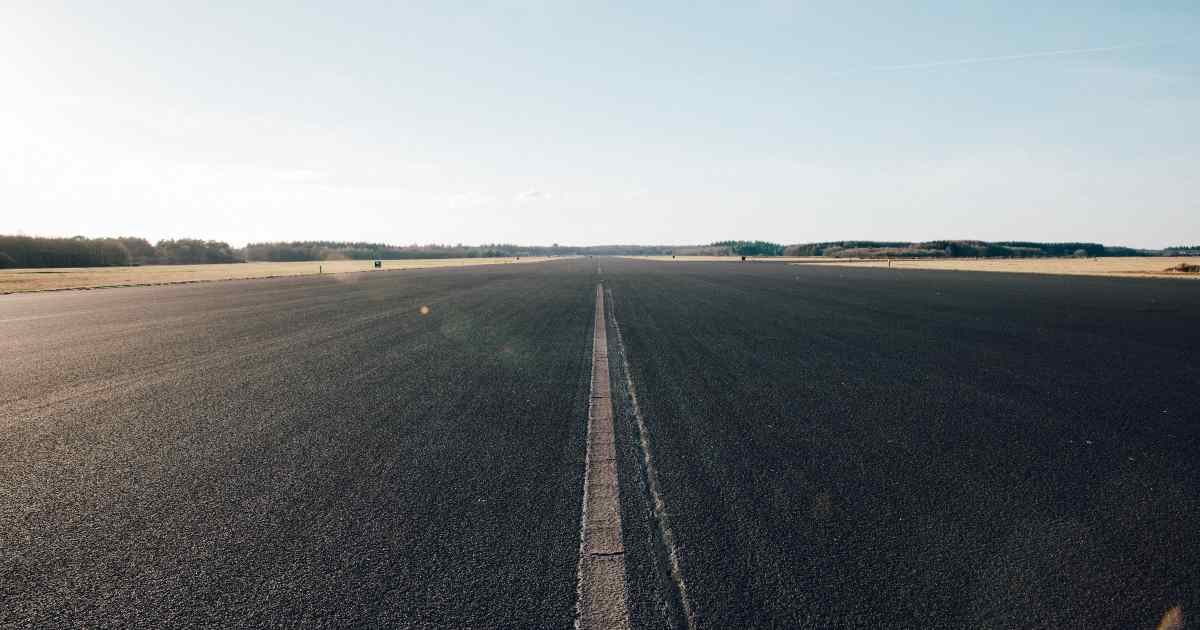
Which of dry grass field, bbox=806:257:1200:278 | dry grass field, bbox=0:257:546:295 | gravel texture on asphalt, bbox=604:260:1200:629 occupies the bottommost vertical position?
dry grass field, bbox=806:257:1200:278

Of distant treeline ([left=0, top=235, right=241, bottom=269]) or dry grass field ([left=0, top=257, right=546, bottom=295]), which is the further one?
distant treeline ([left=0, top=235, right=241, bottom=269])

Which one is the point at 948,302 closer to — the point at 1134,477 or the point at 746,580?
the point at 1134,477

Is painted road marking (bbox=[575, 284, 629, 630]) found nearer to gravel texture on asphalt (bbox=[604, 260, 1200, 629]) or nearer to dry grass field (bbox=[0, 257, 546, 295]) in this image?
gravel texture on asphalt (bbox=[604, 260, 1200, 629])

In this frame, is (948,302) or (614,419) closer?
(614,419)

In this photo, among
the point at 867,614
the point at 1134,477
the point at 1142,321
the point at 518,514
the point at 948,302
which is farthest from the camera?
the point at 948,302

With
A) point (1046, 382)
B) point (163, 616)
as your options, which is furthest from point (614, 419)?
point (1046, 382)

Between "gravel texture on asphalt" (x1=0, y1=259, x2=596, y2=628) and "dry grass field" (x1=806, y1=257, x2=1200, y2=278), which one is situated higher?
"gravel texture on asphalt" (x1=0, y1=259, x2=596, y2=628)

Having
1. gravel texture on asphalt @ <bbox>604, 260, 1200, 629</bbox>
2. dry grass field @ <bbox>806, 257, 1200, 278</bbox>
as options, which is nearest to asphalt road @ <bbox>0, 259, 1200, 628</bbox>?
gravel texture on asphalt @ <bbox>604, 260, 1200, 629</bbox>
